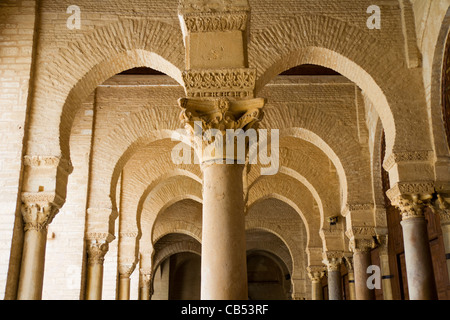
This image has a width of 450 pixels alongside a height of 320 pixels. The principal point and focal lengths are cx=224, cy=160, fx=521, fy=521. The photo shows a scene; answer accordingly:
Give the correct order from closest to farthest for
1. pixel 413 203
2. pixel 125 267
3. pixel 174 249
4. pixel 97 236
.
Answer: pixel 413 203 → pixel 97 236 → pixel 125 267 → pixel 174 249

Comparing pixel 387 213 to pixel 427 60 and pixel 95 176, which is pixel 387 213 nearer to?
pixel 427 60

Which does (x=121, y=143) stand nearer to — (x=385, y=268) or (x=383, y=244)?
(x=383, y=244)

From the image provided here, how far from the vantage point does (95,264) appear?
9.25m

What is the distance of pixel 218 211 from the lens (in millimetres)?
4406

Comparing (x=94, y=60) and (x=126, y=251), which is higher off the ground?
(x=94, y=60)

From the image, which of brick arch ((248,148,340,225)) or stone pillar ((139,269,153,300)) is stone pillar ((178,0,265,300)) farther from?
stone pillar ((139,269,153,300))

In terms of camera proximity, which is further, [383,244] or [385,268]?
[385,268]

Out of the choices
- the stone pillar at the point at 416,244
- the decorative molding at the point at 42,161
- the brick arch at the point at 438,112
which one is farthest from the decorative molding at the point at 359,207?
the decorative molding at the point at 42,161

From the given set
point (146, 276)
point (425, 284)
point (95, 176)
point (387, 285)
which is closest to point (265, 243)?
point (146, 276)

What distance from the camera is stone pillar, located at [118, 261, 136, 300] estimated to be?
11979 millimetres

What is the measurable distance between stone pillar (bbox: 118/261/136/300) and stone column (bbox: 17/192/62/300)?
5022 millimetres

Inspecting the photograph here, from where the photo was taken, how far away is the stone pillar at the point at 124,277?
11979 millimetres

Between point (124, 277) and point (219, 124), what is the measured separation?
8432 mm

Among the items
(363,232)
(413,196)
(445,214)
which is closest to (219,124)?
(413,196)
